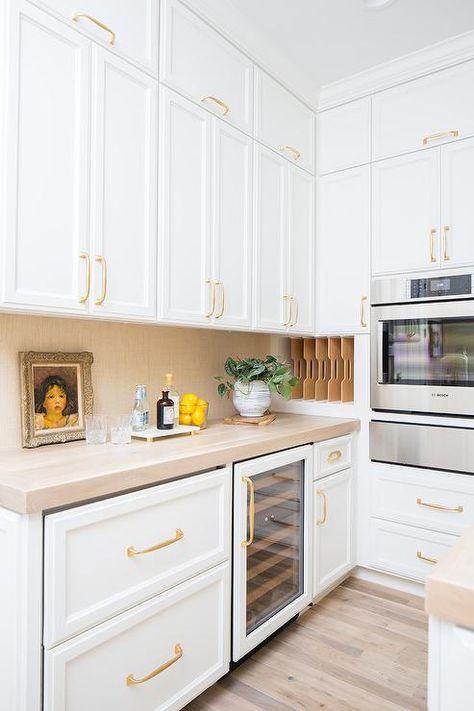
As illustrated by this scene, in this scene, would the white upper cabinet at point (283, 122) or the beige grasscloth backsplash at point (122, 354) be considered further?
the white upper cabinet at point (283, 122)

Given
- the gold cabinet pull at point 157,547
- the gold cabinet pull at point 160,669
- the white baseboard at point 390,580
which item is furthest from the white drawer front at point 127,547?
the white baseboard at point 390,580

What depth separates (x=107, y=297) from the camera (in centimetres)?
166

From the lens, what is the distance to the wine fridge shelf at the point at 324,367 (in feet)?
9.06

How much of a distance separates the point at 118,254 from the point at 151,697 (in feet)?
4.55

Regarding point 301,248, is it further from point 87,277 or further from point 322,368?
point 87,277

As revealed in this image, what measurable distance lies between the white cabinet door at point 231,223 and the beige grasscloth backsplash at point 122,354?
35 cm

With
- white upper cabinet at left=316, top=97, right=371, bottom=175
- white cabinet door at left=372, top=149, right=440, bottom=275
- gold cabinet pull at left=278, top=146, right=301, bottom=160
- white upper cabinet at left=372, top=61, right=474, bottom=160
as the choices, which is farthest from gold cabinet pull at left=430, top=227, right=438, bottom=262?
gold cabinet pull at left=278, top=146, right=301, bottom=160

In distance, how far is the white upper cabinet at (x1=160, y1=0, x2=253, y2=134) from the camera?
1868 millimetres

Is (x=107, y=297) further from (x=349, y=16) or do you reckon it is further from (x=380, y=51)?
(x=380, y=51)

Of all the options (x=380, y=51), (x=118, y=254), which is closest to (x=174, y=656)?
(x=118, y=254)

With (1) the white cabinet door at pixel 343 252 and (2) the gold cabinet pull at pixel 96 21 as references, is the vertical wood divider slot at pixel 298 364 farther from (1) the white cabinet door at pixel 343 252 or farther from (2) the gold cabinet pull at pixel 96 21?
(2) the gold cabinet pull at pixel 96 21

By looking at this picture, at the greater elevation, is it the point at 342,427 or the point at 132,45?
the point at 132,45

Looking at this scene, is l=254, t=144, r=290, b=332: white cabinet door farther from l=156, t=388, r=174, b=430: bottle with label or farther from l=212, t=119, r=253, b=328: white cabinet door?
l=156, t=388, r=174, b=430: bottle with label

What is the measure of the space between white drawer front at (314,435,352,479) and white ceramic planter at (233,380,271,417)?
35 cm
